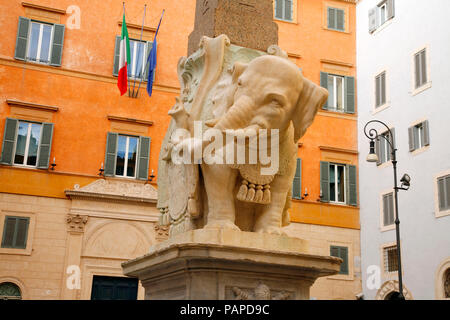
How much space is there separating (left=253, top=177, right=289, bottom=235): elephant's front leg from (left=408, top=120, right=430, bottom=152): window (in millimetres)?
14203

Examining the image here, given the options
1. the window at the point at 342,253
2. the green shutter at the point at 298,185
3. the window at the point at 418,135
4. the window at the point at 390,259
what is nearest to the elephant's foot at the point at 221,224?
the window at the point at 418,135

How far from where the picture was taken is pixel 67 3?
1894cm

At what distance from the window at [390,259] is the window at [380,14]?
743cm

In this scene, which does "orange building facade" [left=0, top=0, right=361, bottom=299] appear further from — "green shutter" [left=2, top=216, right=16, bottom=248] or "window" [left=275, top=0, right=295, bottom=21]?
"window" [left=275, top=0, right=295, bottom=21]

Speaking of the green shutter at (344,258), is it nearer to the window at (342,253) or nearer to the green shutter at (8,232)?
the window at (342,253)

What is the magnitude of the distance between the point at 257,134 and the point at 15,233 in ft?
45.6

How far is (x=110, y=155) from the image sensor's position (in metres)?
18.2

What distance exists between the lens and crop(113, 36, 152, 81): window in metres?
19.1

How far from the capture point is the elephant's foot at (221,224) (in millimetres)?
4367

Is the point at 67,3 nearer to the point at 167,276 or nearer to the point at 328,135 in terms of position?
the point at 328,135

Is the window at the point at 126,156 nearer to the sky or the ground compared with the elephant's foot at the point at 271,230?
nearer to the sky

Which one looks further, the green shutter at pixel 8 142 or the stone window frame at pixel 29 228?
the green shutter at pixel 8 142
